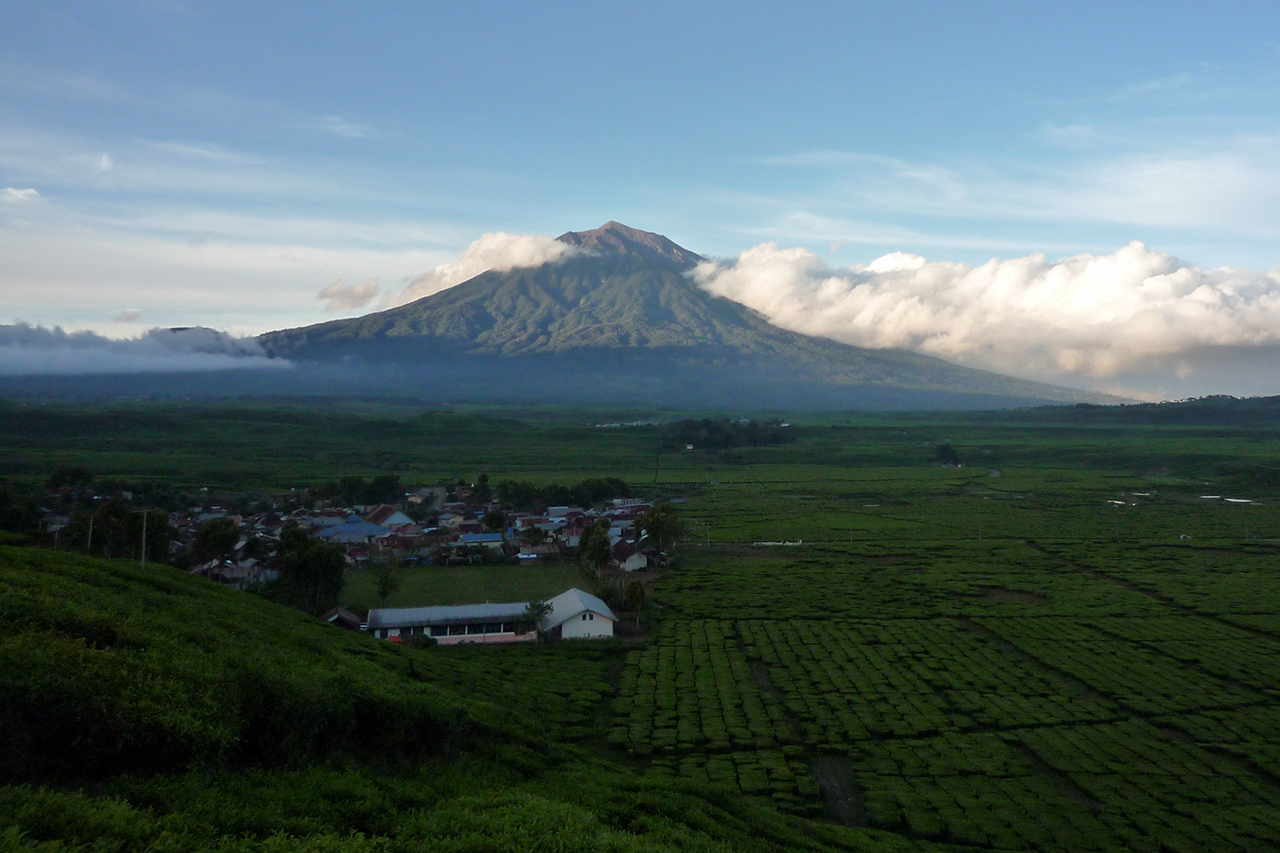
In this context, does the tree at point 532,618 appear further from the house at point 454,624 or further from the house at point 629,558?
the house at point 629,558

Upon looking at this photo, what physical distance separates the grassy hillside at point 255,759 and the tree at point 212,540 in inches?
750

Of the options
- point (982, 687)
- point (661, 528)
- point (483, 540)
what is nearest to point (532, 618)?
point (982, 687)

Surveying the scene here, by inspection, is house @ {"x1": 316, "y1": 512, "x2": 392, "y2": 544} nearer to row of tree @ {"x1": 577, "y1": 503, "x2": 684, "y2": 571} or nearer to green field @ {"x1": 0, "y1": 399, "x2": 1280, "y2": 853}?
green field @ {"x1": 0, "y1": 399, "x2": 1280, "y2": 853}

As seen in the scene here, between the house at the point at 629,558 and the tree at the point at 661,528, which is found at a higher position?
the tree at the point at 661,528

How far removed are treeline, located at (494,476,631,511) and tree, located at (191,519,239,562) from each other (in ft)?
79.0

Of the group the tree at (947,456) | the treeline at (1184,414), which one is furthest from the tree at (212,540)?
the treeline at (1184,414)

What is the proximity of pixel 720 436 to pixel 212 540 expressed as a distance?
78123 mm

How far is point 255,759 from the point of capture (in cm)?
791

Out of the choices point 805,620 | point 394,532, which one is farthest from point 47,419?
point 805,620

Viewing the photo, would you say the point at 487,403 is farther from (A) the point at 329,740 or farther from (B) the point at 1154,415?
(A) the point at 329,740

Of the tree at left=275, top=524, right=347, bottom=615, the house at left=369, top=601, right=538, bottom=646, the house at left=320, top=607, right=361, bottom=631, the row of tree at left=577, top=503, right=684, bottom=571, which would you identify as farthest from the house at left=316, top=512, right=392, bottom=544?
the house at left=369, top=601, right=538, bottom=646

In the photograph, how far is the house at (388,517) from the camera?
46.7 meters

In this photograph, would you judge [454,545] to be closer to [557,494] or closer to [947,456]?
[557,494]

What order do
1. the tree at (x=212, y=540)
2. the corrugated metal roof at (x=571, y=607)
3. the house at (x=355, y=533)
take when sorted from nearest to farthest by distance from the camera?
1. the corrugated metal roof at (x=571, y=607)
2. the tree at (x=212, y=540)
3. the house at (x=355, y=533)
